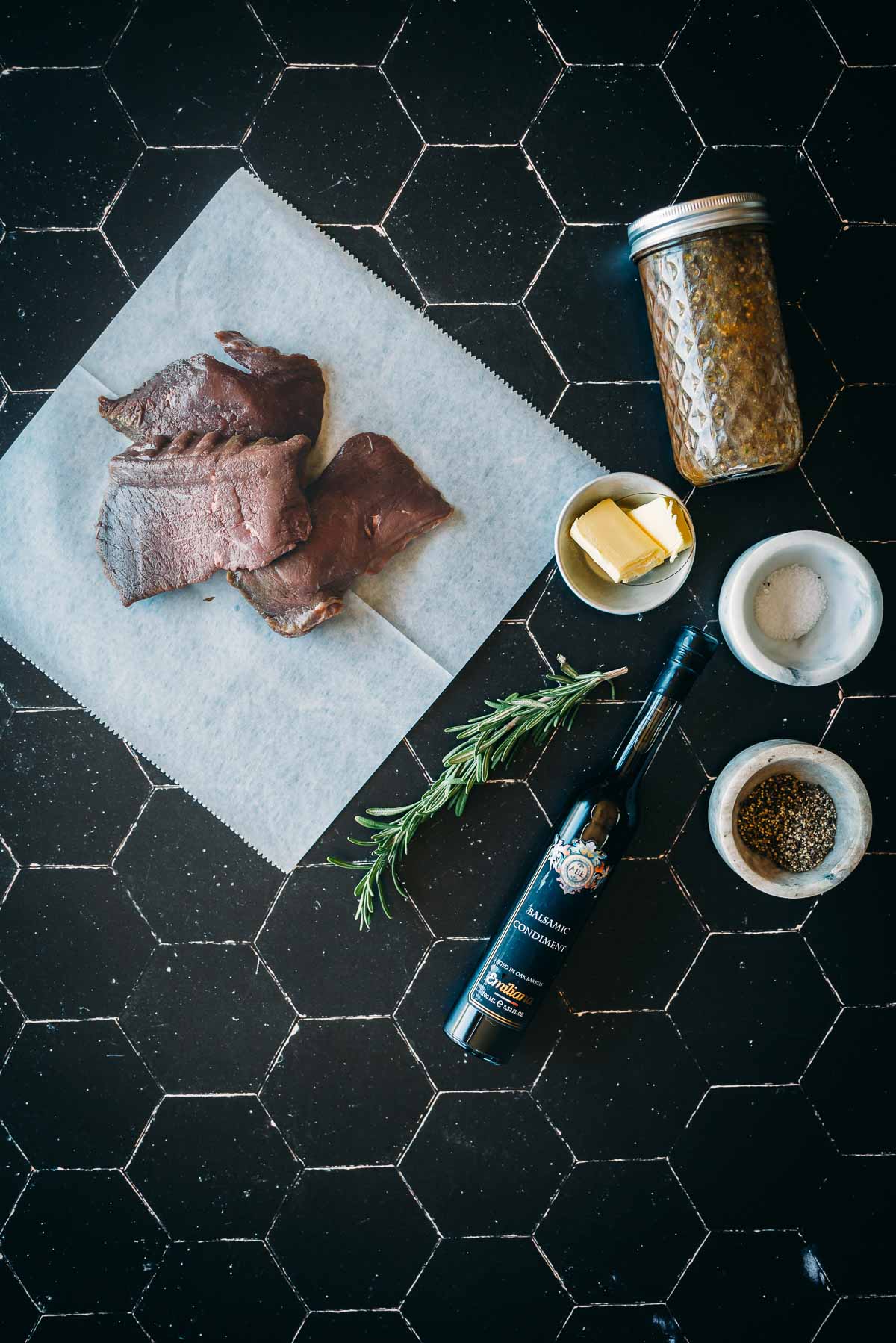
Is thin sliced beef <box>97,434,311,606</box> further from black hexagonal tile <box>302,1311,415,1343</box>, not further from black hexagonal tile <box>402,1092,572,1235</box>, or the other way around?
black hexagonal tile <box>302,1311,415,1343</box>

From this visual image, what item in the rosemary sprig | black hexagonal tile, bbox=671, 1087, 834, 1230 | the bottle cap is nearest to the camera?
the bottle cap

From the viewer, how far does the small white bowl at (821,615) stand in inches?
36.1

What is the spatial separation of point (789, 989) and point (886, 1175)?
30cm

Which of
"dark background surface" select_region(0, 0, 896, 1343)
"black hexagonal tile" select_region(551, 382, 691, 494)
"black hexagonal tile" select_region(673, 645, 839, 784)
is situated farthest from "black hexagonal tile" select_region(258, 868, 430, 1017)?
"black hexagonal tile" select_region(551, 382, 691, 494)

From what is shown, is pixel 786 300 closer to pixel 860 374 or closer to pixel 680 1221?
pixel 860 374

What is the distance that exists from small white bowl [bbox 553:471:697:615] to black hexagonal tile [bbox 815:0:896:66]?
0.62 m

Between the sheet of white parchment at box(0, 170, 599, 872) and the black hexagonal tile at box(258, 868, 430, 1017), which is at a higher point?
the sheet of white parchment at box(0, 170, 599, 872)

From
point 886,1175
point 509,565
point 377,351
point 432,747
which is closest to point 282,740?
point 432,747

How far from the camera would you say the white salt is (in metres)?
0.95

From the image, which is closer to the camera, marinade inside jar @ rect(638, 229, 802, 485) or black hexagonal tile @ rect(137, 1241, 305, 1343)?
marinade inside jar @ rect(638, 229, 802, 485)

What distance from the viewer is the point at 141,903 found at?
102 cm

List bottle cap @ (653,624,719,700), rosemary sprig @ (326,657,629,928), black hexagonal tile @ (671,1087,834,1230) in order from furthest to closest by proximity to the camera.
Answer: black hexagonal tile @ (671,1087,834,1230), rosemary sprig @ (326,657,629,928), bottle cap @ (653,624,719,700)

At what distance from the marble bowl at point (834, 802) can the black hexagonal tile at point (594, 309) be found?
1.68 ft

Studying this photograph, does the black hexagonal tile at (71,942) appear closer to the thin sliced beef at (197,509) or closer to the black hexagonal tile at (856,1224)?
the thin sliced beef at (197,509)
